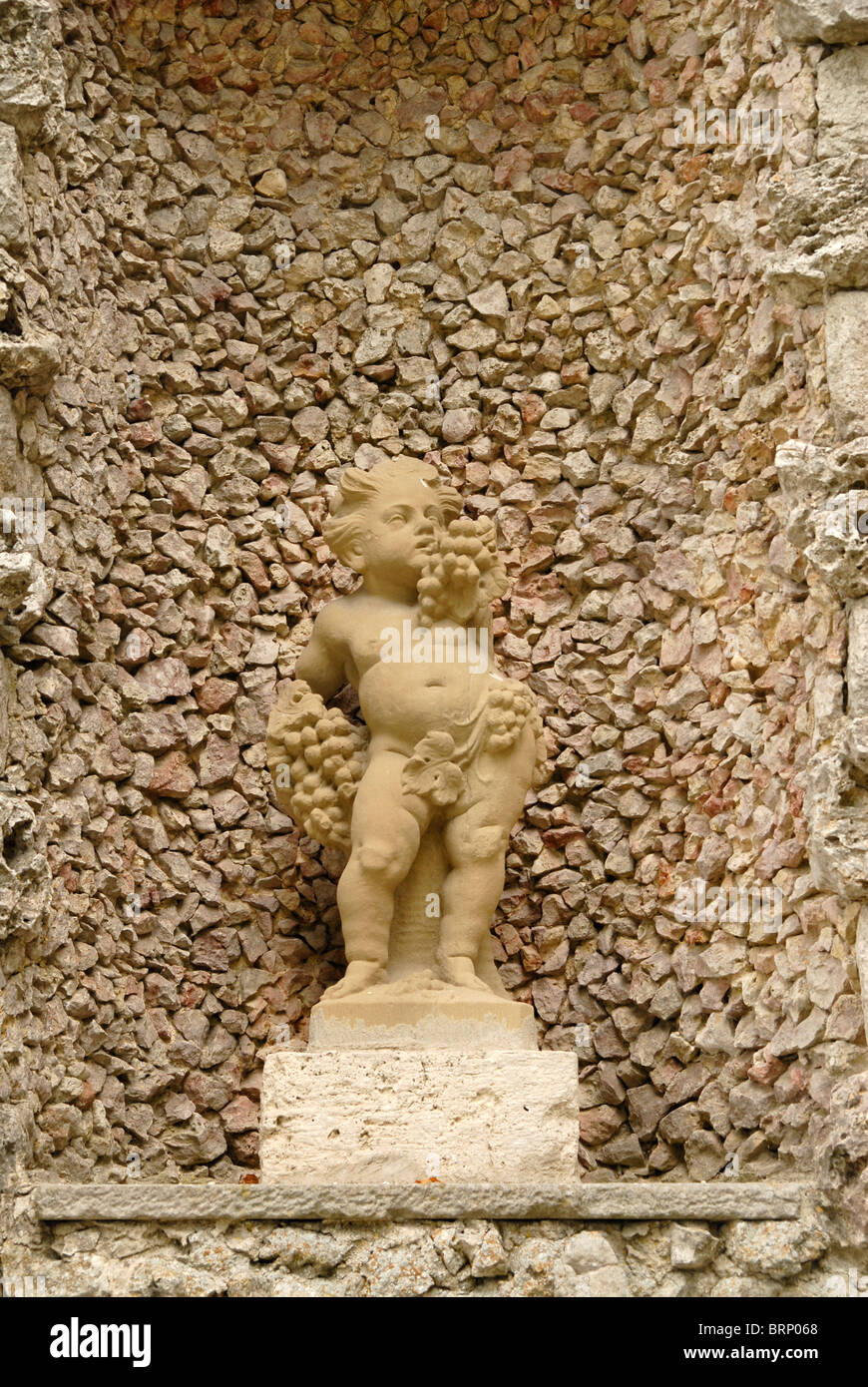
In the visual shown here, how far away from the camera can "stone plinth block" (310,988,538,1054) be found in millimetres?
4250

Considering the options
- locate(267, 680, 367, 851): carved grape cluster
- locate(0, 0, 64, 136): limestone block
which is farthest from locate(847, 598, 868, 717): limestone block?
locate(0, 0, 64, 136): limestone block

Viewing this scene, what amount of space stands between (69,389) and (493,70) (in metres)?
1.64

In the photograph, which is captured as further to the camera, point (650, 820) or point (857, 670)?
point (650, 820)

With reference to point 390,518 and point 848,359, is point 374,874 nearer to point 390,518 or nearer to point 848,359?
point 390,518

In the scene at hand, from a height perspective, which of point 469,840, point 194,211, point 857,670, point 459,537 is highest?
point 194,211

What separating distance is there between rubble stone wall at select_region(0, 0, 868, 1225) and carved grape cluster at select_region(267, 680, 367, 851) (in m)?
0.41

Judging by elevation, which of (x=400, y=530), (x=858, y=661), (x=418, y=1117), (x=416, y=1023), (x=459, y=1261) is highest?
(x=400, y=530)

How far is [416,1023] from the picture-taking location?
4262 millimetres

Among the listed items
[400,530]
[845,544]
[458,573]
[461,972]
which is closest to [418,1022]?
[461,972]

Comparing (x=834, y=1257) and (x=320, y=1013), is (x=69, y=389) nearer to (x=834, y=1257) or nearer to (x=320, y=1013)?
(x=320, y=1013)

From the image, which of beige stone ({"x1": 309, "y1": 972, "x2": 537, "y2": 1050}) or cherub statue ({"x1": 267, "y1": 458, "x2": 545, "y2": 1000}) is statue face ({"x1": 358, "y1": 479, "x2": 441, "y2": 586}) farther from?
beige stone ({"x1": 309, "y1": 972, "x2": 537, "y2": 1050})

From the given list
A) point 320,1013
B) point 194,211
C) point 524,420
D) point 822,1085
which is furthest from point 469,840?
point 194,211

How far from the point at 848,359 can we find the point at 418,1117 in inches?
71.5

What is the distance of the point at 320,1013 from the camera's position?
14.1ft
